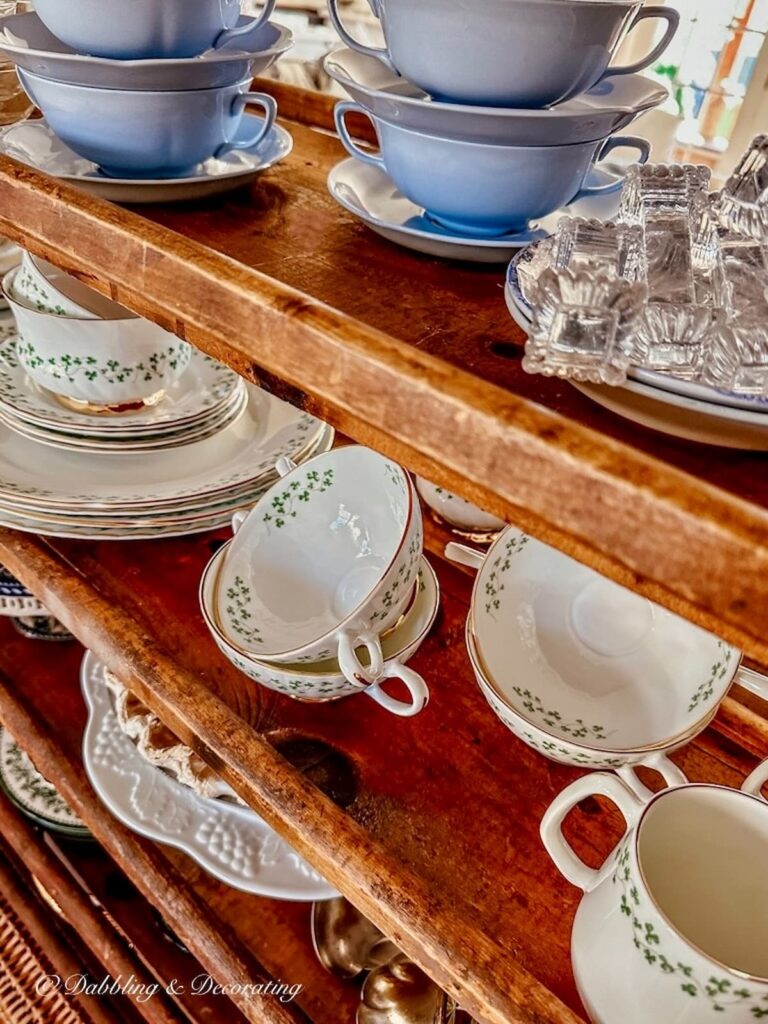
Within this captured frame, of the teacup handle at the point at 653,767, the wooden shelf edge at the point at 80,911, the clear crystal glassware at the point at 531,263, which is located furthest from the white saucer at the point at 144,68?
the wooden shelf edge at the point at 80,911

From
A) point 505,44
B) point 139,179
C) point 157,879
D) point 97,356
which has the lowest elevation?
point 157,879

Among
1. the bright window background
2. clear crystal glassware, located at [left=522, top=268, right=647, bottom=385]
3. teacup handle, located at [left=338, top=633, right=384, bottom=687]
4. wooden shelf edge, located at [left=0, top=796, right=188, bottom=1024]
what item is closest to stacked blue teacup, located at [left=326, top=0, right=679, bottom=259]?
clear crystal glassware, located at [left=522, top=268, right=647, bottom=385]

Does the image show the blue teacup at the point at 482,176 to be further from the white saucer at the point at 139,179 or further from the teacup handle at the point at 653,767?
the teacup handle at the point at 653,767

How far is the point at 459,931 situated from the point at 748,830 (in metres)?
0.15

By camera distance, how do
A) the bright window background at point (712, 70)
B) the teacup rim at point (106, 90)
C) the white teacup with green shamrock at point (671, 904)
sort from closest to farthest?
the white teacup with green shamrock at point (671, 904) → the teacup rim at point (106, 90) → the bright window background at point (712, 70)

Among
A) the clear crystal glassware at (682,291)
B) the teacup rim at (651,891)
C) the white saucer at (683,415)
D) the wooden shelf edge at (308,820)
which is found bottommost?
the wooden shelf edge at (308,820)

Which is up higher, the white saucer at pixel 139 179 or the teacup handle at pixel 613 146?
the teacup handle at pixel 613 146

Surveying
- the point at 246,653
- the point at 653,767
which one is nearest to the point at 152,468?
the point at 246,653

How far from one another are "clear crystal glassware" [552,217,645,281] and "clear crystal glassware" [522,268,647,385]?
0.10 feet

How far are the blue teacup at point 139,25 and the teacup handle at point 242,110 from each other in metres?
0.04

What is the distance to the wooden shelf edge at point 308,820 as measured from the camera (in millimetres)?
384

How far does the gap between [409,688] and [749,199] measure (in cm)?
31

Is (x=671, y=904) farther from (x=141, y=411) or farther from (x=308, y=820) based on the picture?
(x=141, y=411)

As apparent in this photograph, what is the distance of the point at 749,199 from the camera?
1.19 feet
